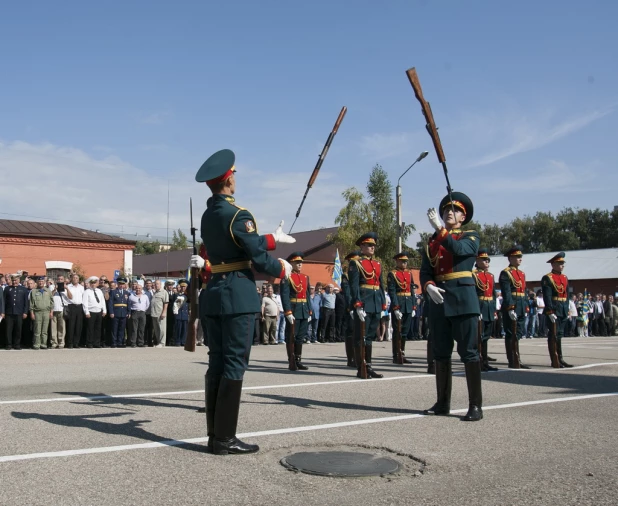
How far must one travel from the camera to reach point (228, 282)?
5.55m

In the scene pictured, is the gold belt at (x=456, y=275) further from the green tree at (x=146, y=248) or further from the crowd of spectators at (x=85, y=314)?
the green tree at (x=146, y=248)

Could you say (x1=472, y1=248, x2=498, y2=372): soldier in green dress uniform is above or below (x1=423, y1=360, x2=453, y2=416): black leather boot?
above

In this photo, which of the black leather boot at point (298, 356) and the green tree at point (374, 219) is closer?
the black leather boot at point (298, 356)

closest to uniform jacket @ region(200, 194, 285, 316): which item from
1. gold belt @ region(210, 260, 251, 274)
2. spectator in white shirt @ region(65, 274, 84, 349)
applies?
gold belt @ region(210, 260, 251, 274)

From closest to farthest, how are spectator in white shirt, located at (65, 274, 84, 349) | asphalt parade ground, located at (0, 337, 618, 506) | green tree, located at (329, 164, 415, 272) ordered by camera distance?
1. asphalt parade ground, located at (0, 337, 618, 506)
2. spectator in white shirt, located at (65, 274, 84, 349)
3. green tree, located at (329, 164, 415, 272)

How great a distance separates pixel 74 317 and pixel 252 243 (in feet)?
49.2

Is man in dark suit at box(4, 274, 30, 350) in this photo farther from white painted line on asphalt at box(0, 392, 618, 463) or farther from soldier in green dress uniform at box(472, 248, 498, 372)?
white painted line on asphalt at box(0, 392, 618, 463)

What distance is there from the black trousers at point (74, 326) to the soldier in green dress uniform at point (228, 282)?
14.4 m

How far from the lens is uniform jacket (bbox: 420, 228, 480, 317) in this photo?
688 cm

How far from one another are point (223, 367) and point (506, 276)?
28.8 feet

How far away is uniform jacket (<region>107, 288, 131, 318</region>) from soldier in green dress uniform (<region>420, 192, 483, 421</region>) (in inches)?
554

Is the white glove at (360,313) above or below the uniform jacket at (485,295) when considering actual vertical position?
below

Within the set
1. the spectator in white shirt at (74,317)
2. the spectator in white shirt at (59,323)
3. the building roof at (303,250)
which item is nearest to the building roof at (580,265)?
the building roof at (303,250)

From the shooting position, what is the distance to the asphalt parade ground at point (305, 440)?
4168mm
